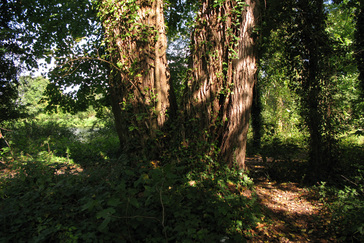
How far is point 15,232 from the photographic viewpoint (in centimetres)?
247

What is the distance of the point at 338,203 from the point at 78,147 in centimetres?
985

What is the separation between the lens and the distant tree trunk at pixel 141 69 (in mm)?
4031

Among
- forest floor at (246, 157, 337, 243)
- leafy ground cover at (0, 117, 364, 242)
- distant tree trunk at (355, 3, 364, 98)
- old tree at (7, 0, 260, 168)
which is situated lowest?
forest floor at (246, 157, 337, 243)

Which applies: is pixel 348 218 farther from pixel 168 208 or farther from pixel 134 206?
pixel 134 206

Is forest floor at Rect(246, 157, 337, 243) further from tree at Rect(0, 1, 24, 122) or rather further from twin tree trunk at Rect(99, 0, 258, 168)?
tree at Rect(0, 1, 24, 122)

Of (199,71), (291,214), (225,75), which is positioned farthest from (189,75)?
(291,214)

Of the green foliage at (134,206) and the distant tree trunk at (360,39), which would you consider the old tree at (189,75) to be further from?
the distant tree trunk at (360,39)

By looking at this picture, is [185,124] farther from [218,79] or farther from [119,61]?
[119,61]

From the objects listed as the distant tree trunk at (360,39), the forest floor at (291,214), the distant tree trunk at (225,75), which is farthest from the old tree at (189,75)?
the distant tree trunk at (360,39)

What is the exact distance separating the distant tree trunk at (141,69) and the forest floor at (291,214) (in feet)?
7.35

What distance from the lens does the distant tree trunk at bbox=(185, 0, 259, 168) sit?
378 cm

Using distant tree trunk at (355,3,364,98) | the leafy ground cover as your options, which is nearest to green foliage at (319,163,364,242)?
the leafy ground cover

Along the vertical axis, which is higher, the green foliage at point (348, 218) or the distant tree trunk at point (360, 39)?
the distant tree trunk at point (360, 39)

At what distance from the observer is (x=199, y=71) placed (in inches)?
154
